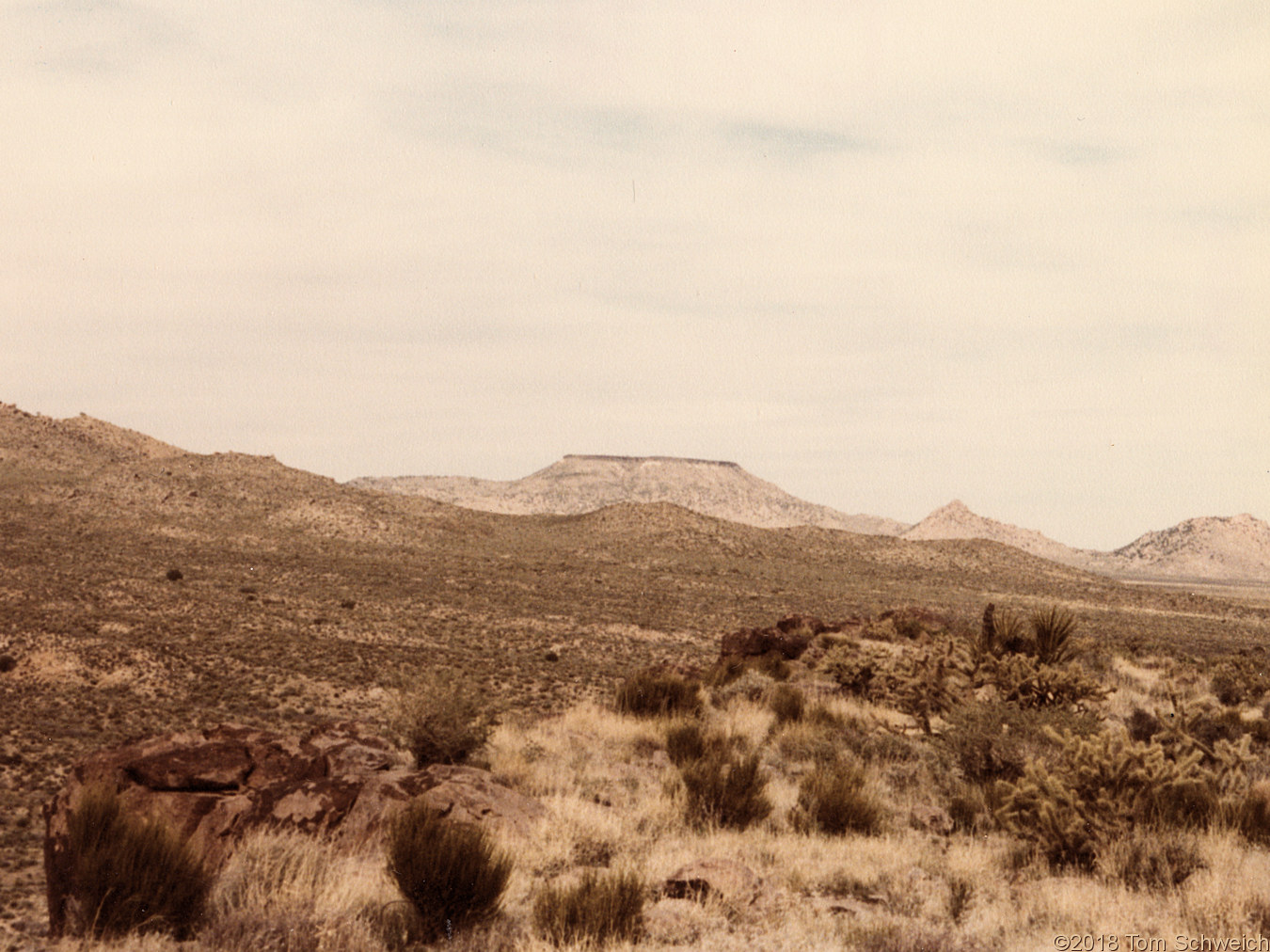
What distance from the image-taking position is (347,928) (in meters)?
6.21

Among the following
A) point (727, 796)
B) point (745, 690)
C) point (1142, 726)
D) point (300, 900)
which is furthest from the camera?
point (745, 690)

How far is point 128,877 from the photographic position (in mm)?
6223

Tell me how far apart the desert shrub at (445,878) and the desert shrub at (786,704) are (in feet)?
31.3

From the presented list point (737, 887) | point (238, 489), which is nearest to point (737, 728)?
point (737, 887)

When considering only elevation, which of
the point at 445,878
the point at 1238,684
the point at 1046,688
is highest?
the point at 1046,688

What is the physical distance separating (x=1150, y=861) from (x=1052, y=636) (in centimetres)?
1197

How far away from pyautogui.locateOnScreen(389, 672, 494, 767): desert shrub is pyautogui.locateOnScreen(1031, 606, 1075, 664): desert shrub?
12.9 m

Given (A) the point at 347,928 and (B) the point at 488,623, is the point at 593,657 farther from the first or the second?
(A) the point at 347,928

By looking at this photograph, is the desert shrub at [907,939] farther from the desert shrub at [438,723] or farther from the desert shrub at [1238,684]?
the desert shrub at [1238,684]

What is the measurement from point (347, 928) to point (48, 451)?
7431cm

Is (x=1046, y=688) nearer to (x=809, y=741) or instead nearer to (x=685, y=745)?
(x=809, y=741)

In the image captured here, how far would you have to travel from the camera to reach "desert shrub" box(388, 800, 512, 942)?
21.4 feet

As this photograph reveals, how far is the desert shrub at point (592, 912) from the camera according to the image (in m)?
6.39

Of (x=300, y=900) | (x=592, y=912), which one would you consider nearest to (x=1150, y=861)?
(x=592, y=912)
